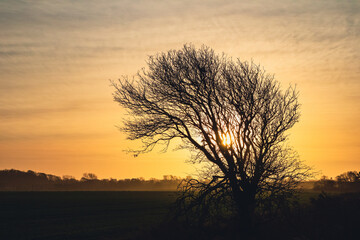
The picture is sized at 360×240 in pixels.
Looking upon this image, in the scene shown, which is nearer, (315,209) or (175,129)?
(175,129)

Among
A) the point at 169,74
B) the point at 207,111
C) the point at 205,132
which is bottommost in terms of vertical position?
the point at 205,132

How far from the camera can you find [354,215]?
868 inches

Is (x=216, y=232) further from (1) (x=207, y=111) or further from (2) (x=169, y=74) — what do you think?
(2) (x=169, y=74)

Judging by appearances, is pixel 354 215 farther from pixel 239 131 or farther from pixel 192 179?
pixel 192 179

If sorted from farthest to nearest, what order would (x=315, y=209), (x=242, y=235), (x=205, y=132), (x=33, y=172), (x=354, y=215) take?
(x=33, y=172)
(x=315, y=209)
(x=354, y=215)
(x=205, y=132)
(x=242, y=235)

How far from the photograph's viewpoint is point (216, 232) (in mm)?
19656

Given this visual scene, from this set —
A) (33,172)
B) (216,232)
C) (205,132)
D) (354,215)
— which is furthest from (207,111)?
(33,172)

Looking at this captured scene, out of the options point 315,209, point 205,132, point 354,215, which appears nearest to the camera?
point 205,132

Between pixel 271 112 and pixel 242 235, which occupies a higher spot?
pixel 271 112

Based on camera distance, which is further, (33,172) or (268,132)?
(33,172)

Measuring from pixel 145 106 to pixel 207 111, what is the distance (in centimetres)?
383

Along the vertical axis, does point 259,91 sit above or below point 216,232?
above

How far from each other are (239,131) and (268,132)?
83.7 inches

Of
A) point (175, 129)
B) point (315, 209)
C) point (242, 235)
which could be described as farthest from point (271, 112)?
point (315, 209)
